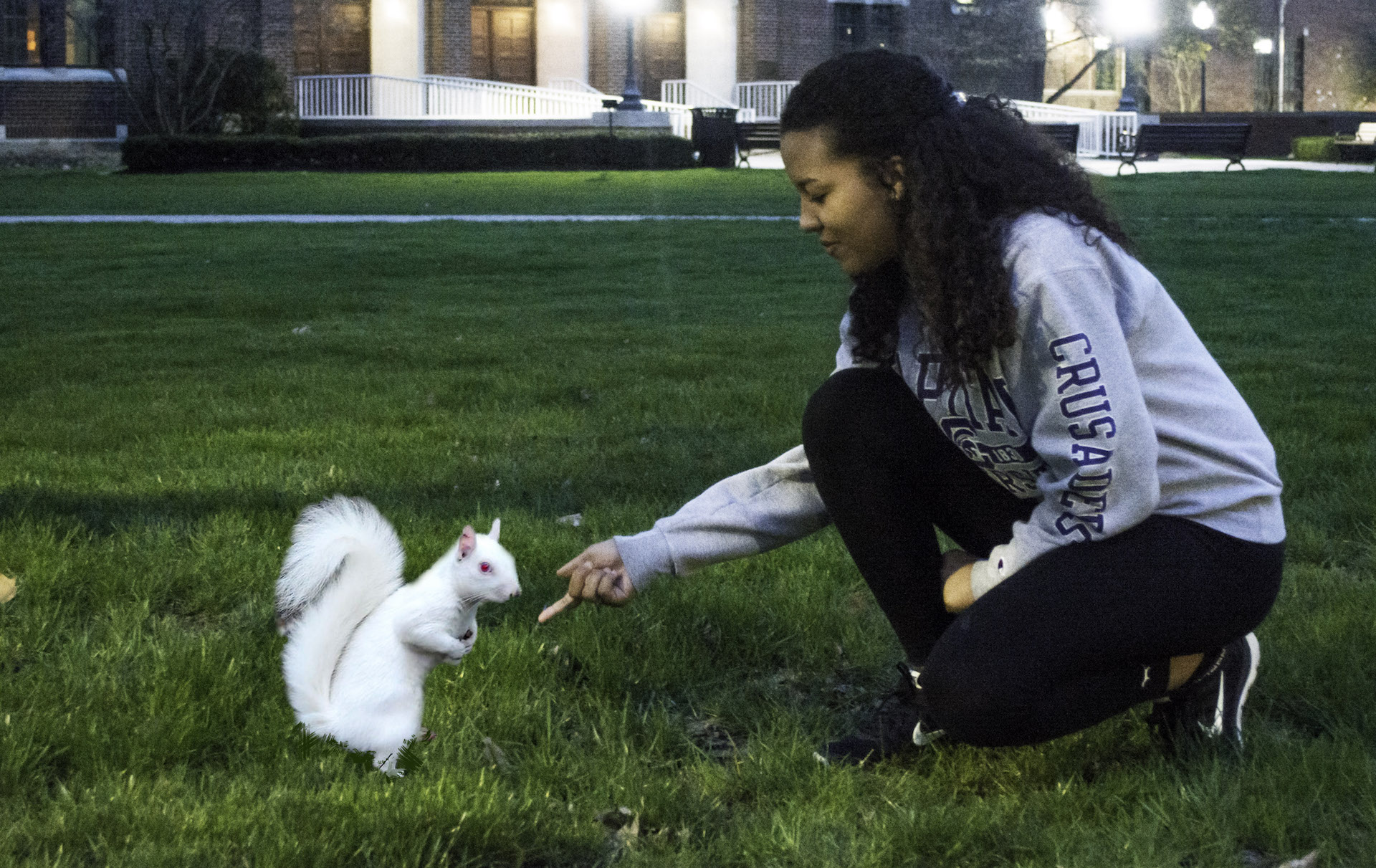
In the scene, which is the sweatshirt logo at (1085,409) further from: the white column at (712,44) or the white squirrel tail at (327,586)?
the white column at (712,44)

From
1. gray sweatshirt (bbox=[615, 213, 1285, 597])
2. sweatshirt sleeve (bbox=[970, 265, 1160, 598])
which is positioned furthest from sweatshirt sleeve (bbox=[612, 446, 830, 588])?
sweatshirt sleeve (bbox=[970, 265, 1160, 598])

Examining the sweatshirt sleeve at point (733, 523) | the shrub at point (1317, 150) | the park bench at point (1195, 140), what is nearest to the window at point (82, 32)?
→ the park bench at point (1195, 140)

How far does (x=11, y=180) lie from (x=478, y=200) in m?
9.11

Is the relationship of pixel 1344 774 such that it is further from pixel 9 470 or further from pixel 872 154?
pixel 9 470

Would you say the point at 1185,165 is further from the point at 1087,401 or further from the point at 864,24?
the point at 1087,401

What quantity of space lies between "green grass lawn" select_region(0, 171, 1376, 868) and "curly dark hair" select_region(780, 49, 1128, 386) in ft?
2.47

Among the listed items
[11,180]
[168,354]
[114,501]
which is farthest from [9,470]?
[11,180]

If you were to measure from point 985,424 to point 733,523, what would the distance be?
0.53 metres

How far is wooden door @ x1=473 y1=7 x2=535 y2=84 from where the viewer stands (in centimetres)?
3406

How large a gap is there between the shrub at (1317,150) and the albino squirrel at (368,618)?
1175 inches

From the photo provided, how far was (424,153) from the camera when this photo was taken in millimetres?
25469

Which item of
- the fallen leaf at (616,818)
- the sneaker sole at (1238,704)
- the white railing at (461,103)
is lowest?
the fallen leaf at (616,818)

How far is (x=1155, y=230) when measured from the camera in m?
12.5

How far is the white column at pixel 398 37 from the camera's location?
105 ft
